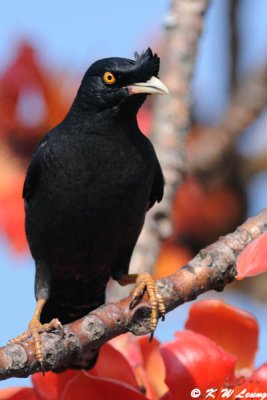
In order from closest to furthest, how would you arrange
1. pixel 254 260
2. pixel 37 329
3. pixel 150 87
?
pixel 254 260 < pixel 37 329 < pixel 150 87

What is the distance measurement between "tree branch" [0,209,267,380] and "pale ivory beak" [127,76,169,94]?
95cm

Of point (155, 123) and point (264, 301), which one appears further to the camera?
point (264, 301)

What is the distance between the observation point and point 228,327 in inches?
93.4

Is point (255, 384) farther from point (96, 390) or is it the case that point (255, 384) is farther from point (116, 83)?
point (116, 83)

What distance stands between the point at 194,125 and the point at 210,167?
591mm

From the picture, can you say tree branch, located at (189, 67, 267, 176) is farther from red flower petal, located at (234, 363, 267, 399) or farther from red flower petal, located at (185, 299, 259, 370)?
red flower petal, located at (234, 363, 267, 399)

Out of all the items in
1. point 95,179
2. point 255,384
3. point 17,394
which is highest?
point 95,179

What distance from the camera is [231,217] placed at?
14.9 feet

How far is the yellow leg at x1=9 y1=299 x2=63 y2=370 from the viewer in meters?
2.19

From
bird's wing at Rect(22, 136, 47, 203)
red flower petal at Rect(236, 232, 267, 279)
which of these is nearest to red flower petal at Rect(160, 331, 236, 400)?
red flower petal at Rect(236, 232, 267, 279)

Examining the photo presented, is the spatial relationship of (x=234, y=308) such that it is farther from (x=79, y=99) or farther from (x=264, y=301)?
(x=264, y=301)

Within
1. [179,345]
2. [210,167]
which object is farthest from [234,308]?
[210,167]

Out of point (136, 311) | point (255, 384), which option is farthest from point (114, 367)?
point (255, 384)

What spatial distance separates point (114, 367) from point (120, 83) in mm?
1459
